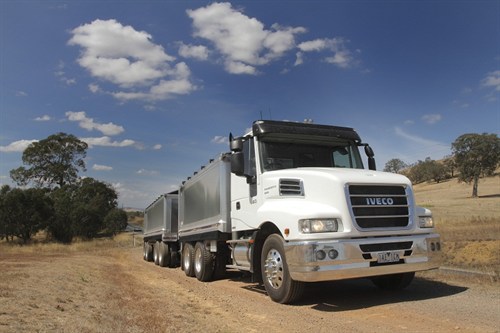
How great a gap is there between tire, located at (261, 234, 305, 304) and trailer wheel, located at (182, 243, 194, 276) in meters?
5.88

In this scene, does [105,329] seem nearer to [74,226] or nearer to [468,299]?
[468,299]

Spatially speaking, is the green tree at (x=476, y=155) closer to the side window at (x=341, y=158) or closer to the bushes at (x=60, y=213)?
the bushes at (x=60, y=213)

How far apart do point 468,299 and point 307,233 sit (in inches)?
117

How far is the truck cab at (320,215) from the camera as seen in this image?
22.1 ft

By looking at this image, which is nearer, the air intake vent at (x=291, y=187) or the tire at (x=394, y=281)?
the air intake vent at (x=291, y=187)

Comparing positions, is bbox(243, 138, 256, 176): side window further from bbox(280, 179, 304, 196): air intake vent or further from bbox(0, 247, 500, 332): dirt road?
bbox(0, 247, 500, 332): dirt road

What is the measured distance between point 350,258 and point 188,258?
8.09 meters

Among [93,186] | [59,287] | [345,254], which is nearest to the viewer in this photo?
[345,254]

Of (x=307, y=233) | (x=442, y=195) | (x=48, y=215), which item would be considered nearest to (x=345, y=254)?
(x=307, y=233)

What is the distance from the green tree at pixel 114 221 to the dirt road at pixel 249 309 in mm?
62837

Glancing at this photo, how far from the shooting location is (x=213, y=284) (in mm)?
11266

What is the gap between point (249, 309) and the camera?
23.7 ft

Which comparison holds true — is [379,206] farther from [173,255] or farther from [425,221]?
[173,255]

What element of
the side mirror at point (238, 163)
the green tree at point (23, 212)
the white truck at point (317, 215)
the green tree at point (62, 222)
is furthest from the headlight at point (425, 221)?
the green tree at point (62, 222)
